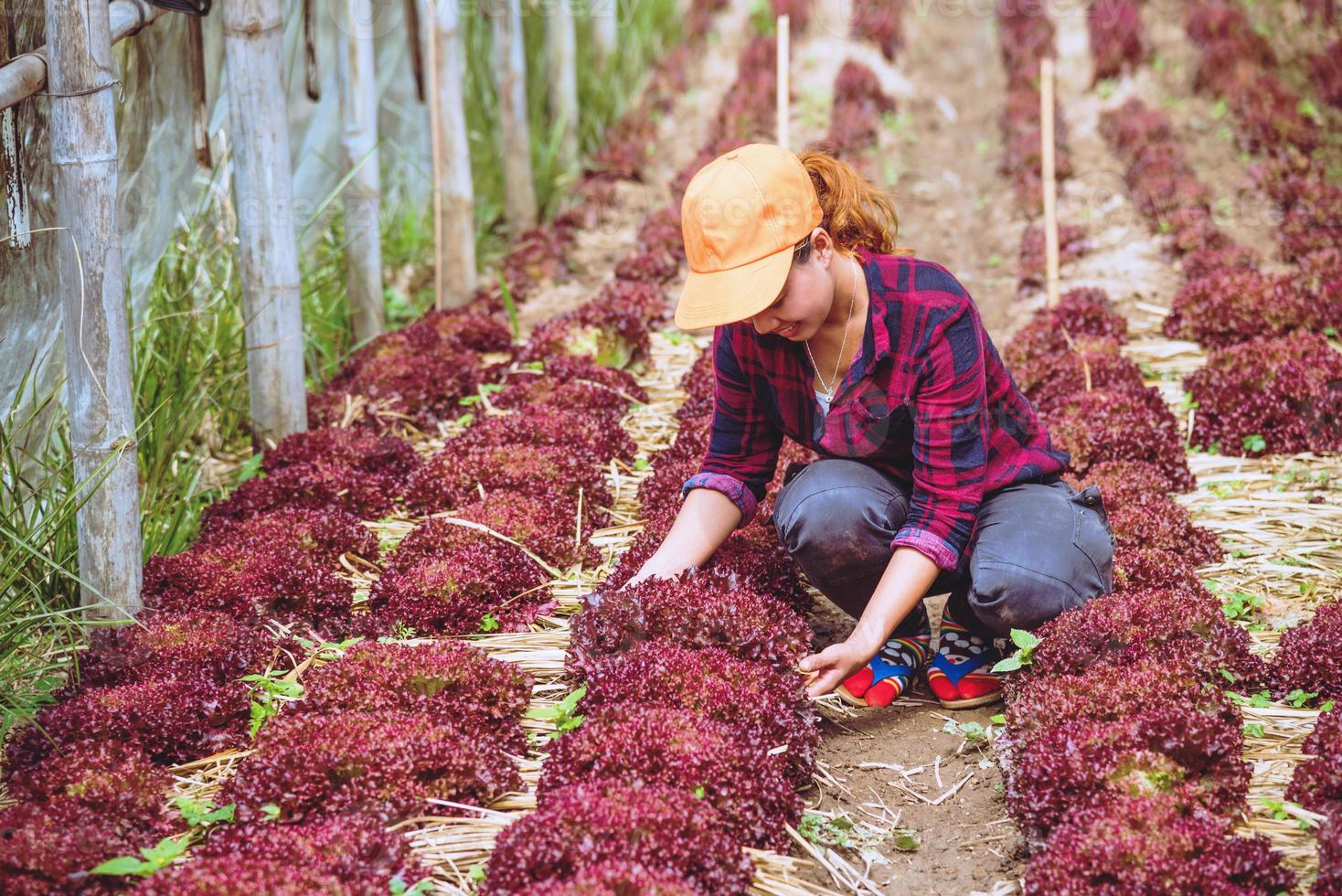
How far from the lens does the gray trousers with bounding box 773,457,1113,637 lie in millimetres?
3291

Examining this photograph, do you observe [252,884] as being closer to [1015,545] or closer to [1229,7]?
A: [1015,545]

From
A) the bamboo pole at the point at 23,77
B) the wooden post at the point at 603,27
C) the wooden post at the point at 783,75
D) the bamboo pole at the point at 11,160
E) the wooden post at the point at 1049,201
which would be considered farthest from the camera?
the wooden post at the point at 603,27

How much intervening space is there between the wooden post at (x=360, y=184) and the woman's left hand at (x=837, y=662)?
3730 millimetres

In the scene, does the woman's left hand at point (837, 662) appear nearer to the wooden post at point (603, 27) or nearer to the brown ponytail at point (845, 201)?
the brown ponytail at point (845, 201)

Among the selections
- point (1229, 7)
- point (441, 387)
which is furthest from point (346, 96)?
point (1229, 7)

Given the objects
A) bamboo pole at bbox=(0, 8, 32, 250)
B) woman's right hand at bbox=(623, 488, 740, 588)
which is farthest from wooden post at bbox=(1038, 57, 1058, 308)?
bamboo pole at bbox=(0, 8, 32, 250)

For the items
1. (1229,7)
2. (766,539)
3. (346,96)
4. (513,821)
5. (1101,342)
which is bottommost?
(513,821)

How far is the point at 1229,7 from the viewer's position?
11.6 metres

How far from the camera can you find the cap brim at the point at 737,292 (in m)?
2.88

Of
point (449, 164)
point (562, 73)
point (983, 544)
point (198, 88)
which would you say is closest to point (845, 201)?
point (983, 544)

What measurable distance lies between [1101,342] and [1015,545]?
2.71 m

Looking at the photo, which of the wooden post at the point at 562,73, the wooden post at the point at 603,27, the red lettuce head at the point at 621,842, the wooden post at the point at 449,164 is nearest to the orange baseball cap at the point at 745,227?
the red lettuce head at the point at 621,842

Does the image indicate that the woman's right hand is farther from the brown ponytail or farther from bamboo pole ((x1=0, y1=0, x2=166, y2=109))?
bamboo pole ((x1=0, y1=0, x2=166, y2=109))

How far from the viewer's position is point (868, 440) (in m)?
3.43
